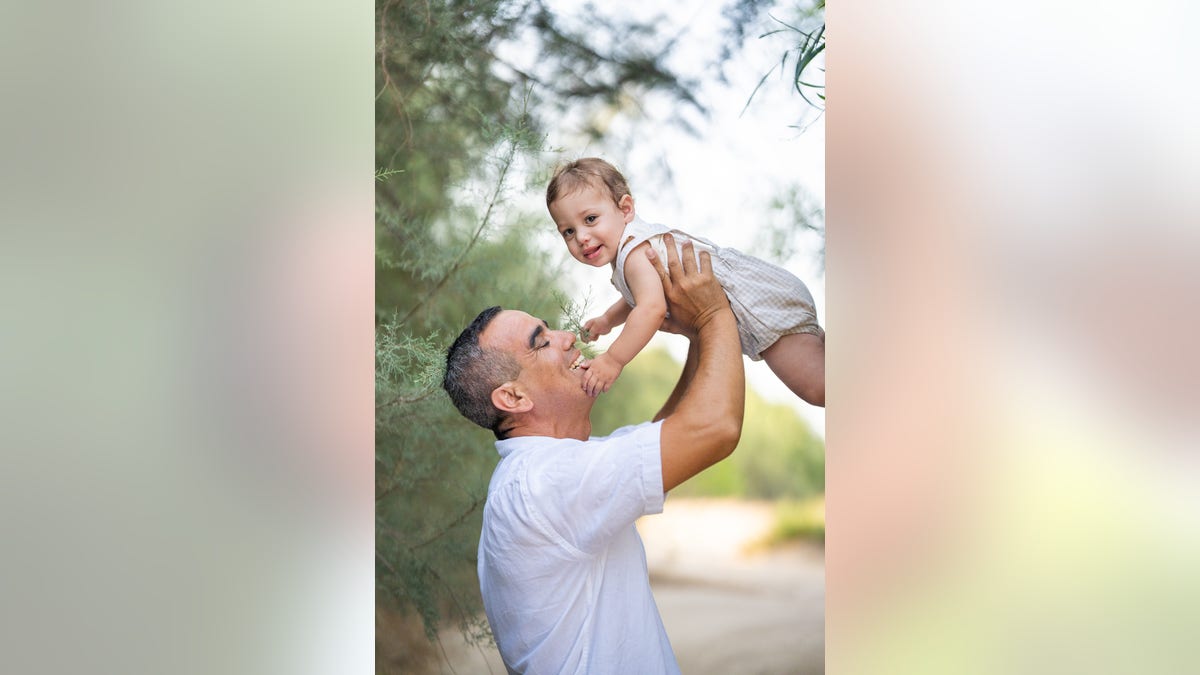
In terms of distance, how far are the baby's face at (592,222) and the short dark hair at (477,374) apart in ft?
1.13

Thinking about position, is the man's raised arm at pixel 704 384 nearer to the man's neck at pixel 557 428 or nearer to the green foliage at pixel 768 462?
the green foliage at pixel 768 462

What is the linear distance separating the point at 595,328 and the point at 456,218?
63 cm

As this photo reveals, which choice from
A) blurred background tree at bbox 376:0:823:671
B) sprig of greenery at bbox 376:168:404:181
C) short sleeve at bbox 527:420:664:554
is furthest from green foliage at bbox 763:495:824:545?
sprig of greenery at bbox 376:168:404:181

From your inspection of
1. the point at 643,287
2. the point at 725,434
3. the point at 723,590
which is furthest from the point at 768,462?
the point at 643,287

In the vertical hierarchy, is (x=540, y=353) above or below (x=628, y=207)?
below

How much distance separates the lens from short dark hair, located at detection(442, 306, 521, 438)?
352 cm

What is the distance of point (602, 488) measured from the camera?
10.7ft

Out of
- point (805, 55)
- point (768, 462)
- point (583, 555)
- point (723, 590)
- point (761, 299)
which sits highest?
point (805, 55)

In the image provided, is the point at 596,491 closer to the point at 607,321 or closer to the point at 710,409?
the point at 710,409
